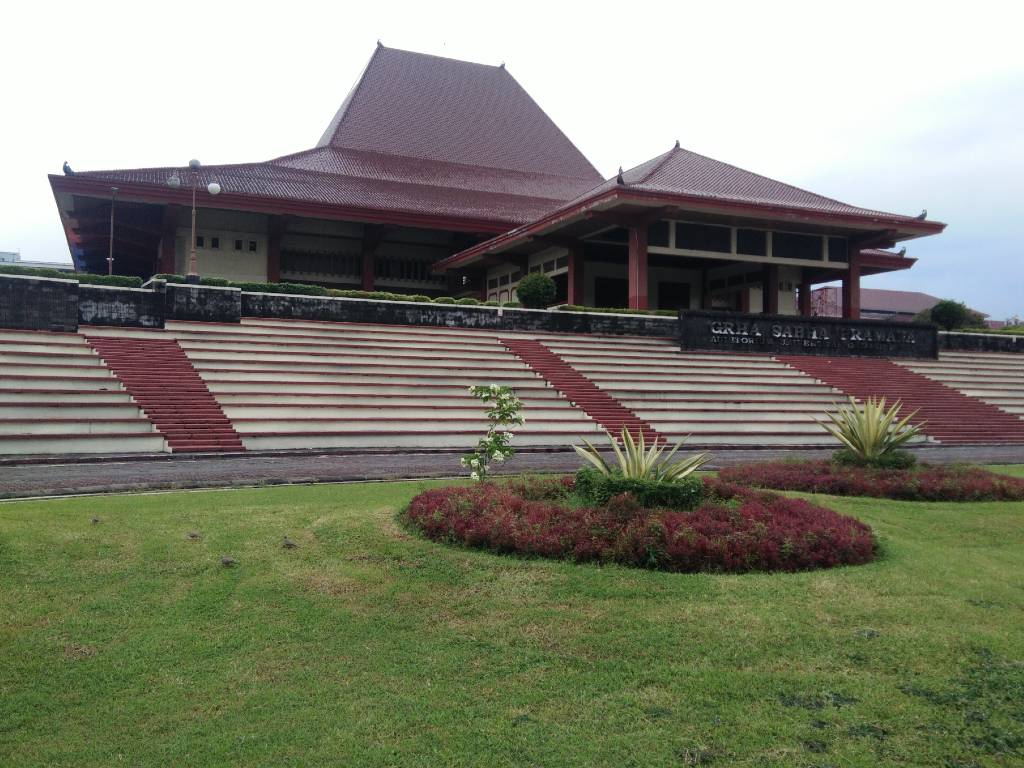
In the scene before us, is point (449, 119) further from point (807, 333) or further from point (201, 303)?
point (201, 303)

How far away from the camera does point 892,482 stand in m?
9.16

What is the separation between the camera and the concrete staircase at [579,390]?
1620 centimetres

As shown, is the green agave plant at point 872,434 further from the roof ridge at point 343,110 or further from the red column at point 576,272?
the roof ridge at point 343,110

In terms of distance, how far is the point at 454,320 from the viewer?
67.7ft

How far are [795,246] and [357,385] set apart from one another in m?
17.1

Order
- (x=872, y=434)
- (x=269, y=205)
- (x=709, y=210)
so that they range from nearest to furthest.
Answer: (x=872, y=434) < (x=709, y=210) < (x=269, y=205)

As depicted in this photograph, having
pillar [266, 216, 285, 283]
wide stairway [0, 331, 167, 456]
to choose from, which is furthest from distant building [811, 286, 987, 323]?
wide stairway [0, 331, 167, 456]

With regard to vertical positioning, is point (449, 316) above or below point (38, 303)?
above

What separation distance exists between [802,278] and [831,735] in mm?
29830

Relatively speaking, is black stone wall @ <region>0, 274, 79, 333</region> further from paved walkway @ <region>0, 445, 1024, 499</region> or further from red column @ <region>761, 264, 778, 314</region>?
red column @ <region>761, 264, 778, 314</region>

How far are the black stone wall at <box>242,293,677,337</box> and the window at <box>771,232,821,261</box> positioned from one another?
6114mm

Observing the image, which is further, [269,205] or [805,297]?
[805,297]

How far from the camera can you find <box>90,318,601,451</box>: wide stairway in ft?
46.8

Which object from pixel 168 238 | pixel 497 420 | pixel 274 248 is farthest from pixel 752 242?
pixel 497 420
